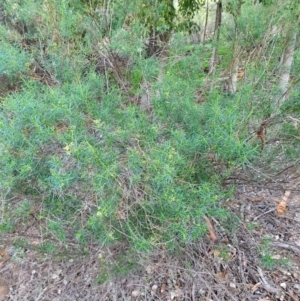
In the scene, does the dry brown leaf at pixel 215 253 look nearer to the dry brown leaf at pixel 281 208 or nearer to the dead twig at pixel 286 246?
the dead twig at pixel 286 246

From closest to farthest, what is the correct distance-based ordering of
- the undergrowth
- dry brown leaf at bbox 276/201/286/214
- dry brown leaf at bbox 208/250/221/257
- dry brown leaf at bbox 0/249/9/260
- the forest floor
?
the undergrowth → the forest floor → dry brown leaf at bbox 208/250/221/257 → dry brown leaf at bbox 0/249/9/260 → dry brown leaf at bbox 276/201/286/214

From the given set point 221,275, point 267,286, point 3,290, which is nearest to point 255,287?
point 267,286

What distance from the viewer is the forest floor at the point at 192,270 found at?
2.06 m

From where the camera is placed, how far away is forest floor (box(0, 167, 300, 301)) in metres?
2.06

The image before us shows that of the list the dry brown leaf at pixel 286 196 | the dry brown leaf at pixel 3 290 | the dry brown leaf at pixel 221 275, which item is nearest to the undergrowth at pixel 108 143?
the dry brown leaf at pixel 286 196

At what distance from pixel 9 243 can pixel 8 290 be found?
595 millimetres

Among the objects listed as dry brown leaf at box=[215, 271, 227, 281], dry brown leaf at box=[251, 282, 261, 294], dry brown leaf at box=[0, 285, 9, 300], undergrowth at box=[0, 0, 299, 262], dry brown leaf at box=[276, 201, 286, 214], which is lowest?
dry brown leaf at box=[0, 285, 9, 300]

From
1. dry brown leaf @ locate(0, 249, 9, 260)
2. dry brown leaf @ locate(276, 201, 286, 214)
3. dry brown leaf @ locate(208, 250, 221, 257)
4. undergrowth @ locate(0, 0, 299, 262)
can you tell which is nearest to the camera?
undergrowth @ locate(0, 0, 299, 262)

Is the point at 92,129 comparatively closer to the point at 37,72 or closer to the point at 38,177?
the point at 38,177

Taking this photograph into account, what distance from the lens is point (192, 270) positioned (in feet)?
6.83

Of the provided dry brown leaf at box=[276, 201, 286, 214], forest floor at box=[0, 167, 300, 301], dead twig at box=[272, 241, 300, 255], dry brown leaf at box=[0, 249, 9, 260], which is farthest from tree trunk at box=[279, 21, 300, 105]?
dry brown leaf at box=[0, 249, 9, 260]

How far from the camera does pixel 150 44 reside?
284 cm

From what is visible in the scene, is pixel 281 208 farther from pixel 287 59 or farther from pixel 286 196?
pixel 287 59

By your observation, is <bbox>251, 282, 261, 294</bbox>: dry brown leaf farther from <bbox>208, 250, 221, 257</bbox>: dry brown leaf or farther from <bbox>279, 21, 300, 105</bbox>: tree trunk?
<bbox>279, 21, 300, 105</bbox>: tree trunk
